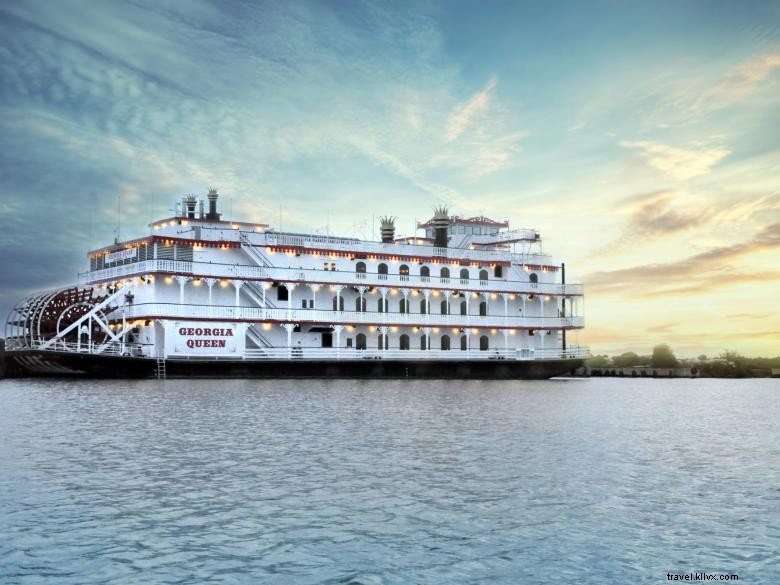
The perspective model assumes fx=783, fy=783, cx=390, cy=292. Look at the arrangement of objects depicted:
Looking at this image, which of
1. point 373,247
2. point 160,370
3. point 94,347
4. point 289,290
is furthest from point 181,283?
point 373,247

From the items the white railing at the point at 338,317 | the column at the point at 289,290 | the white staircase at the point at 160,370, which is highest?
the column at the point at 289,290

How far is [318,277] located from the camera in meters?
52.1

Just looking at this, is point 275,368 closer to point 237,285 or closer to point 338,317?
point 237,285

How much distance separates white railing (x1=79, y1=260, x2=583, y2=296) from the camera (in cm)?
4725

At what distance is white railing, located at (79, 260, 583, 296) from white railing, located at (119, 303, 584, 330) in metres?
2.01

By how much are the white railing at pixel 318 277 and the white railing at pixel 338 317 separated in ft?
6.59

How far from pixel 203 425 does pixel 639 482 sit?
1238cm

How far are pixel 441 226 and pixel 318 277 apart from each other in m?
12.6

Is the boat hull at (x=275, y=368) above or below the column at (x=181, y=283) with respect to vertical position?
below

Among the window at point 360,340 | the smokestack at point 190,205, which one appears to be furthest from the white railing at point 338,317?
the smokestack at point 190,205

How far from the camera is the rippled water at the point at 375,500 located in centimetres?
943

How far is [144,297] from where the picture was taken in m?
47.2

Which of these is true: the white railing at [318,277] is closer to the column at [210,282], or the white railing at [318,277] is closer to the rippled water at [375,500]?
the column at [210,282]

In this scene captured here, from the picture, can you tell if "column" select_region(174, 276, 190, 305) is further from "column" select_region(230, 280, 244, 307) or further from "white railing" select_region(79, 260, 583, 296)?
"column" select_region(230, 280, 244, 307)
